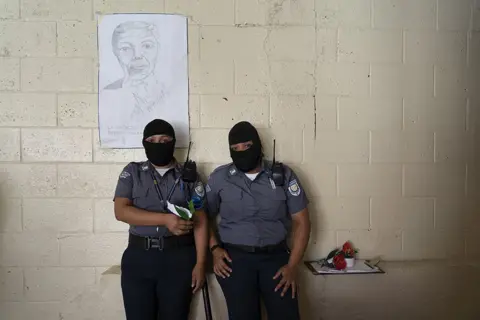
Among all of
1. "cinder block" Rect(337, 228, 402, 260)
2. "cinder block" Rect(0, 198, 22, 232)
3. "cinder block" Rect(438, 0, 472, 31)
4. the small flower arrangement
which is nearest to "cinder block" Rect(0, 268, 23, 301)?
"cinder block" Rect(0, 198, 22, 232)

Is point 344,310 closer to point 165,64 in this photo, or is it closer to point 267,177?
point 267,177

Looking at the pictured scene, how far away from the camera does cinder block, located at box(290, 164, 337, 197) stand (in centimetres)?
263

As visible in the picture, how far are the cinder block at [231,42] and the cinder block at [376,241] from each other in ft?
4.15

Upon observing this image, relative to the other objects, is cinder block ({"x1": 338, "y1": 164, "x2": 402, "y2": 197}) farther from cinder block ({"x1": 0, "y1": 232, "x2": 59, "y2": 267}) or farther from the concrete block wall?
cinder block ({"x1": 0, "y1": 232, "x2": 59, "y2": 267})

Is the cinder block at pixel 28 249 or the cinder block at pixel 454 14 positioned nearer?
the cinder block at pixel 28 249

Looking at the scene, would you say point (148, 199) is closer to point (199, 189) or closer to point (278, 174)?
point (199, 189)

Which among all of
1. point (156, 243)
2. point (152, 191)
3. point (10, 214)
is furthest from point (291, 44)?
point (10, 214)

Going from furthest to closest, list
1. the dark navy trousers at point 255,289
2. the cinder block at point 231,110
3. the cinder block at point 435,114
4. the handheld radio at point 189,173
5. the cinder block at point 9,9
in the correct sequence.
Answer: the cinder block at point 435,114, the cinder block at point 231,110, the cinder block at point 9,9, the handheld radio at point 189,173, the dark navy trousers at point 255,289

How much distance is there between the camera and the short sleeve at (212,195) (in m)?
2.38

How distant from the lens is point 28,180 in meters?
2.52

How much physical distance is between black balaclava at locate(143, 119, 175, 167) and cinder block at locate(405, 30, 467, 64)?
5.20 ft

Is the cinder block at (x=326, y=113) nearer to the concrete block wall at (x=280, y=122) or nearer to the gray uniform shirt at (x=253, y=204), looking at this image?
the concrete block wall at (x=280, y=122)

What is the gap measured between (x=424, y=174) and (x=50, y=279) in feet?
8.00

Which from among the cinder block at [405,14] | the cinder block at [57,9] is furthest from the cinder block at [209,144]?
the cinder block at [405,14]
